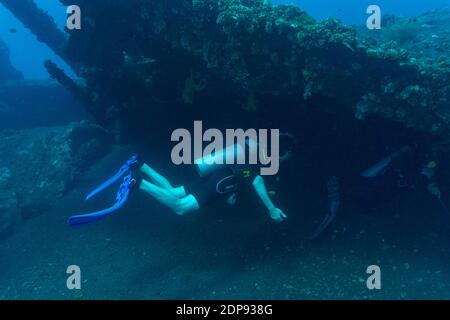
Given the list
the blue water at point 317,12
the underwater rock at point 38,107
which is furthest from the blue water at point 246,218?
the blue water at point 317,12

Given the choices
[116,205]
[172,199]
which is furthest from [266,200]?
[116,205]

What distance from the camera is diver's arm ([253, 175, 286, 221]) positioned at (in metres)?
5.87

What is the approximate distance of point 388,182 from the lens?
641cm

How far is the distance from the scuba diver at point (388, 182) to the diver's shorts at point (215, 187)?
180 centimetres

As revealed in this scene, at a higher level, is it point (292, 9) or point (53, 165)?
point (292, 9)

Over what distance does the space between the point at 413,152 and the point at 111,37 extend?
6.64 meters

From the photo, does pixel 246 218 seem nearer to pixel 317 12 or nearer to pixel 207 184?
pixel 207 184

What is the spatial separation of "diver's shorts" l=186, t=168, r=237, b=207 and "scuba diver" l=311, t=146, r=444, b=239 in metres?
1.80

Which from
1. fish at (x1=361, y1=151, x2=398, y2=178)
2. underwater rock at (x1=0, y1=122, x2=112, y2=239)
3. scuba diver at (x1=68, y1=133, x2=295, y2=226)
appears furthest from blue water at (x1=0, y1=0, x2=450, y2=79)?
scuba diver at (x1=68, y1=133, x2=295, y2=226)

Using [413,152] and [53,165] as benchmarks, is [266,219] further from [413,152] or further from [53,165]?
[53,165]

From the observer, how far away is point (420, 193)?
22.1ft

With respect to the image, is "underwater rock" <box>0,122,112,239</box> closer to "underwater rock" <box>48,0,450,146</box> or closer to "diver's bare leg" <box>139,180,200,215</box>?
"underwater rock" <box>48,0,450,146</box>

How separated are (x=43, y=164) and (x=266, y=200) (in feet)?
25.8
